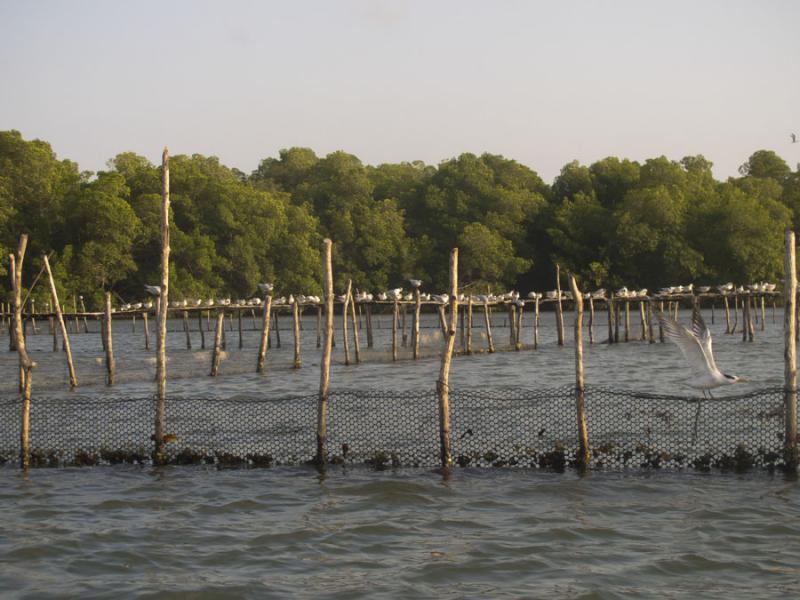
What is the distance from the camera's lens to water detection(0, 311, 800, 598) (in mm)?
8336

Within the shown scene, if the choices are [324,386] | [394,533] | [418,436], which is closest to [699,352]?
[418,436]

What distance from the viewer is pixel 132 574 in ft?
28.3

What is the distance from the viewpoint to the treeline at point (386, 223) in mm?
52031

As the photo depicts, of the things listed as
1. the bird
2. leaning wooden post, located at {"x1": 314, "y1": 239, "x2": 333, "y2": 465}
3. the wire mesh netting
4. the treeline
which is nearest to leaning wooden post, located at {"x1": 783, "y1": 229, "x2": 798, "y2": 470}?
the wire mesh netting

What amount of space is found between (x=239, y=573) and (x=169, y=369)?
17727mm

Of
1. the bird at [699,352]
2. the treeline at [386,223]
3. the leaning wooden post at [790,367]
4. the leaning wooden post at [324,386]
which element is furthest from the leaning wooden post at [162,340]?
the treeline at [386,223]

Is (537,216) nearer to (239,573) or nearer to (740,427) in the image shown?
(740,427)

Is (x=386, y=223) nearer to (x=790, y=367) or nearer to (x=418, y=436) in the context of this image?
(x=418, y=436)

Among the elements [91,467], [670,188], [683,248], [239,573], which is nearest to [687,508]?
[239,573]

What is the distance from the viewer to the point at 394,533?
381 inches

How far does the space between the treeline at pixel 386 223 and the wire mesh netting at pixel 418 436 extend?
114 ft

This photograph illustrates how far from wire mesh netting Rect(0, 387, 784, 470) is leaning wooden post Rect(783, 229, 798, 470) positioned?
0.19 meters

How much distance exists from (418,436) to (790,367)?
15.2ft

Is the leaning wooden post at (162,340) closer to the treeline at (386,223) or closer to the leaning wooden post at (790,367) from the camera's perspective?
the leaning wooden post at (790,367)
